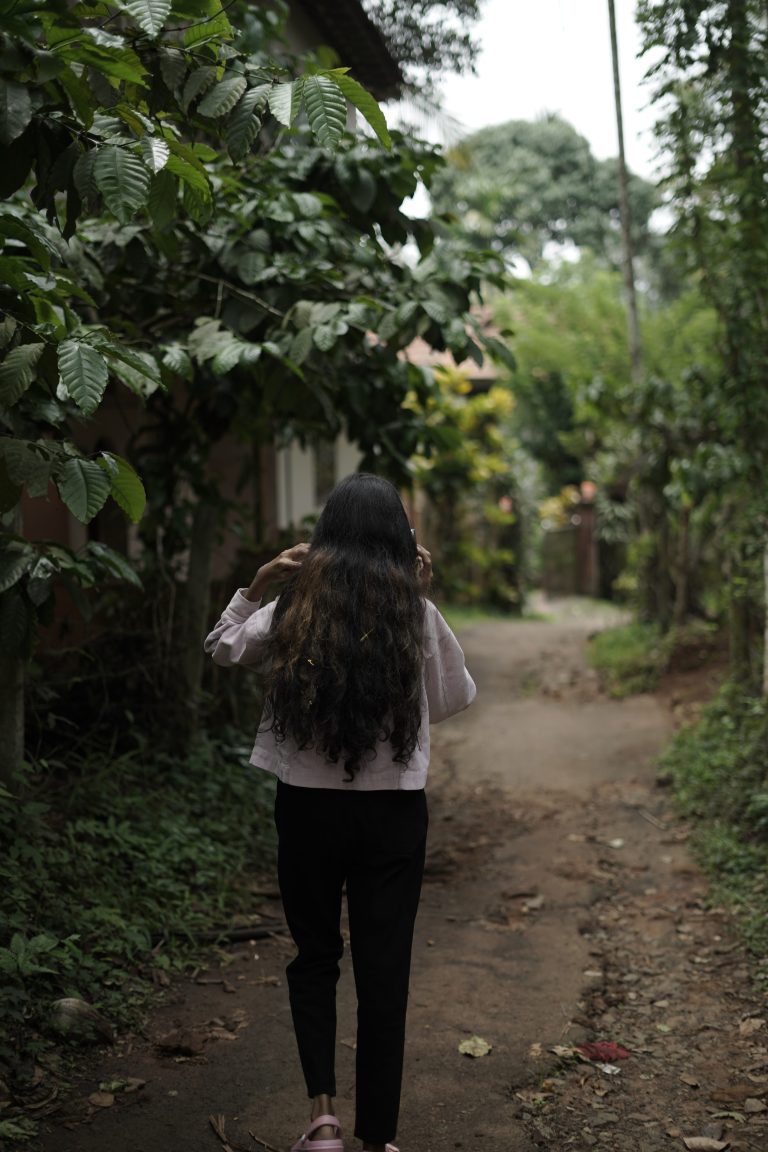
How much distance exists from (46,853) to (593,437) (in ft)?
60.7

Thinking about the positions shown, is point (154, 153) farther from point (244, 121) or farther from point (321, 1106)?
point (321, 1106)

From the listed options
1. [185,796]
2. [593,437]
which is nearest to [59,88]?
[185,796]

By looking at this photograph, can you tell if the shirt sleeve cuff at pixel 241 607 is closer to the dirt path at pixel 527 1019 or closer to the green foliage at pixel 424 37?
the dirt path at pixel 527 1019

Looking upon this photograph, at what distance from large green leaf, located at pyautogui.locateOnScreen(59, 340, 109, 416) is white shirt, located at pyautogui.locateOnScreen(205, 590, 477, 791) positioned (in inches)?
25.1

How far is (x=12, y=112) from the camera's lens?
250 centimetres

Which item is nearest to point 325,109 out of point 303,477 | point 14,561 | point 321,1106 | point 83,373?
point 83,373

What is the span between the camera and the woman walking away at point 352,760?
2826 millimetres

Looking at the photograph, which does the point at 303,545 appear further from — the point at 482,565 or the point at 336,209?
the point at 482,565

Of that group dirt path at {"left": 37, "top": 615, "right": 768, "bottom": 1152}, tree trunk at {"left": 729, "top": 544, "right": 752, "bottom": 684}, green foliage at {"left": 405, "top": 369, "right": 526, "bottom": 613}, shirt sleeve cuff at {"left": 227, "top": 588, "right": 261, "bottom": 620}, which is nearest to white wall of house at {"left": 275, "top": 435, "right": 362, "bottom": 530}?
green foliage at {"left": 405, "top": 369, "right": 526, "bottom": 613}

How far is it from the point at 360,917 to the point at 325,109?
1992 mm

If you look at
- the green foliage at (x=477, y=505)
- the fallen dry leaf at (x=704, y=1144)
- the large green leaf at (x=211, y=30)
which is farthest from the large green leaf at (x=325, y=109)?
the green foliage at (x=477, y=505)

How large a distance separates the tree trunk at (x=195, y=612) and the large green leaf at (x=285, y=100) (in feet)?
12.8

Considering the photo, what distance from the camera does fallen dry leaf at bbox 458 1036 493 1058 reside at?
12.4 ft

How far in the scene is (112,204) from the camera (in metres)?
2.65
